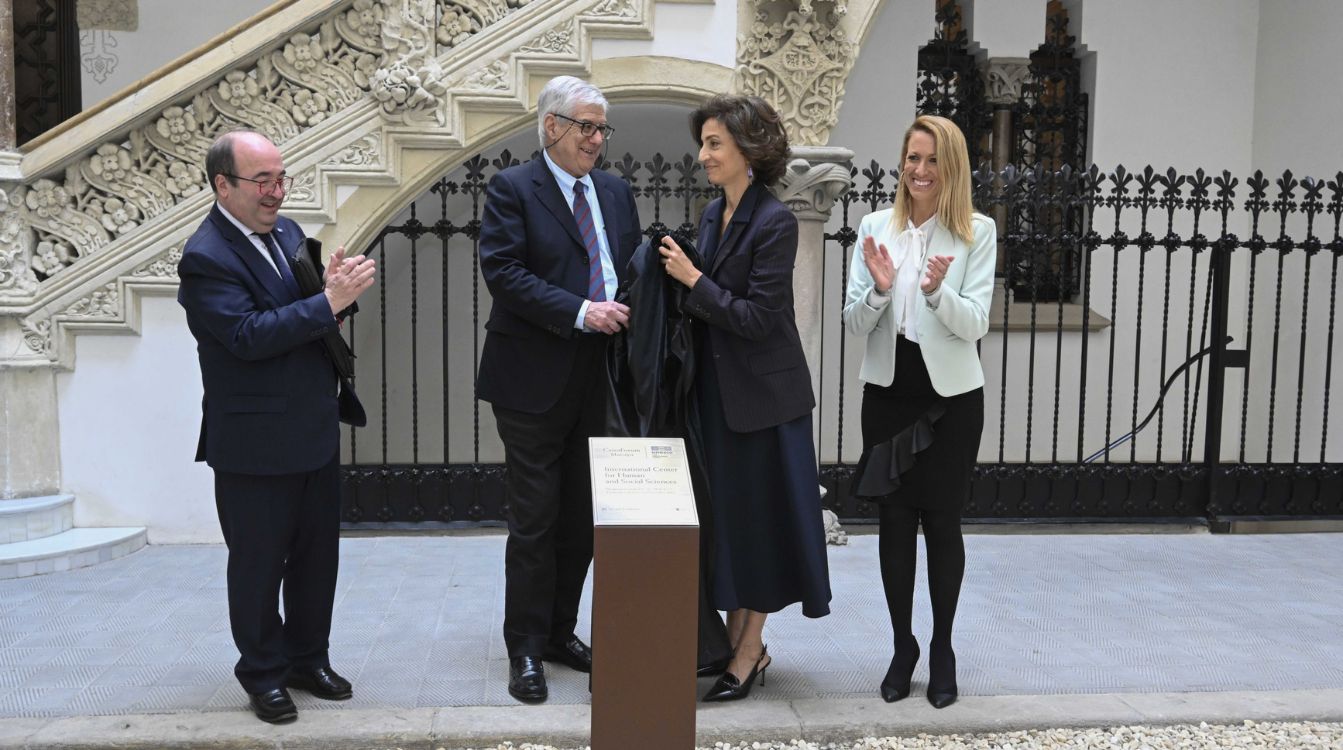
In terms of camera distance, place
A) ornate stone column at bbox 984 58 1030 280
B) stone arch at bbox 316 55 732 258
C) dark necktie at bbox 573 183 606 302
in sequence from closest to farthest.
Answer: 1. dark necktie at bbox 573 183 606 302
2. stone arch at bbox 316 55 732 258
3. ornate stone column at bbox 984 58 1030 280

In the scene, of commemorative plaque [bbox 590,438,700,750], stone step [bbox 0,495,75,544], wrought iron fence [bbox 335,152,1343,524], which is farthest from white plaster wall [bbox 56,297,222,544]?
commemorative plaque [bbox 590,438,700,750]

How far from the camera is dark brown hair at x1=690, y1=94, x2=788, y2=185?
3585mm

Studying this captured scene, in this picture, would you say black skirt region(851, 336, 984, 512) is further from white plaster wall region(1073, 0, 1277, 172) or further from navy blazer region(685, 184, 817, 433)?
white plaster wall region(1073, 0, 1277, 172)

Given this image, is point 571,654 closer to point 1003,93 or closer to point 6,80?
point 6,80

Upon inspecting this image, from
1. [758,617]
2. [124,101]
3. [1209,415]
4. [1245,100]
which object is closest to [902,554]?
[758,617]

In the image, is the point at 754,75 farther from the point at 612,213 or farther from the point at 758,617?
the point at 758,617

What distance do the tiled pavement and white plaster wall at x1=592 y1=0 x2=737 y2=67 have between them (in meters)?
2.91

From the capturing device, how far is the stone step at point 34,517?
5.73 m

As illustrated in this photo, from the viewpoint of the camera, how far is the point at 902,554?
3.88m

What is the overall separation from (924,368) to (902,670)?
1.07m

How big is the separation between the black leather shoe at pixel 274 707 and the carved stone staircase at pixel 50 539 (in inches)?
105

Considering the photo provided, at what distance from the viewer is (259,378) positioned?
3523 millimetres

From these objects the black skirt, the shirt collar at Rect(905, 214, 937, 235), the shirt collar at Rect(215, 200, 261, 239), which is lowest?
the black skirt

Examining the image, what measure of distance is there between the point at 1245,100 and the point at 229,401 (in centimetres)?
954
